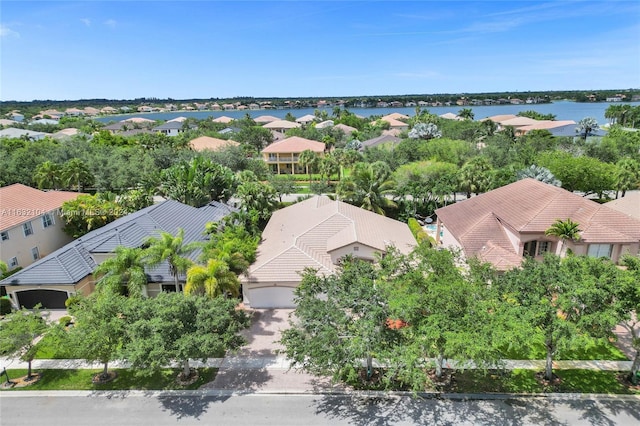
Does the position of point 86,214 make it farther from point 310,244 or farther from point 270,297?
point 310,244

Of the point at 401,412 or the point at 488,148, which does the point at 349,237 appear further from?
the point at 488,148

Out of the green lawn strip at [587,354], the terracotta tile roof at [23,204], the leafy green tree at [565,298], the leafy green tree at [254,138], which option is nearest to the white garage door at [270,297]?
the green lawn strip at [587,354]

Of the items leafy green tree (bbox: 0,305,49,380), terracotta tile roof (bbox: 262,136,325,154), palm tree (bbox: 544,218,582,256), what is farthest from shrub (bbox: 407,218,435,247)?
terracotta tile roof (bbox: 262,136,325,154)

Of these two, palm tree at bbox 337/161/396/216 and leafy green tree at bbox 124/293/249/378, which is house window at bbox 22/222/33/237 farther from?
palm tree at bbox 337/161/396/216

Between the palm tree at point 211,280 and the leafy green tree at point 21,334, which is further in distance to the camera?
the palm tree at point 211,280

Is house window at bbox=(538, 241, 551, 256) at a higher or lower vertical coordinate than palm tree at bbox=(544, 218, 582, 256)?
lower

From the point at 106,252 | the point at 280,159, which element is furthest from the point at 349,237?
the point at 280,159

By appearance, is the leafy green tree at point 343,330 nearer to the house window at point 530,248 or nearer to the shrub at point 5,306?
the house window at point 530,248
